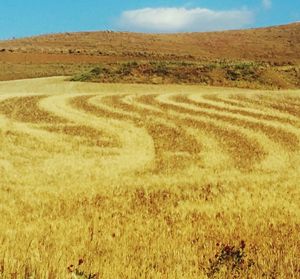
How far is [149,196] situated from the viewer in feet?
29.1

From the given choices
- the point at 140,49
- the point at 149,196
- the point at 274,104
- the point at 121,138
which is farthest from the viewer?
the point at 140,49

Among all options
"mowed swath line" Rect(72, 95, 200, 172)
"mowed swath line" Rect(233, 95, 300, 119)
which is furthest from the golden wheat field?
"mowed swath line" Rect(233, 95, 300, 119)

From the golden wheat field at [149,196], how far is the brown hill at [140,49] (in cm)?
3737

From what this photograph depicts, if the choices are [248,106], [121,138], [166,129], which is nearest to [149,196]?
[121,138]

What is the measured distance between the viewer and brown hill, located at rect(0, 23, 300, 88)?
62.7 meters

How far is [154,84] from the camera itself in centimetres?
4078

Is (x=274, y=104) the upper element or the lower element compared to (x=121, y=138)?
lower

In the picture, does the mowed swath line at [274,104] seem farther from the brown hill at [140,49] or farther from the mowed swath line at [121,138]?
the brown hill at [140,49]

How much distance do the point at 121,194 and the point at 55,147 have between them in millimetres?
5215

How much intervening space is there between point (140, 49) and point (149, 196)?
249ft

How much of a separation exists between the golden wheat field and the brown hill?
3737 centimetres

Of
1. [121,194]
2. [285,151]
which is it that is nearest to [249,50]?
[285,151]

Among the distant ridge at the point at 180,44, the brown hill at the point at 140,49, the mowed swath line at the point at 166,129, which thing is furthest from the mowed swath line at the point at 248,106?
the distant ridge at the point at 180,44

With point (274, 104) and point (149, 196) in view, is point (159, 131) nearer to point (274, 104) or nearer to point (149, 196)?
point (149, 196)
